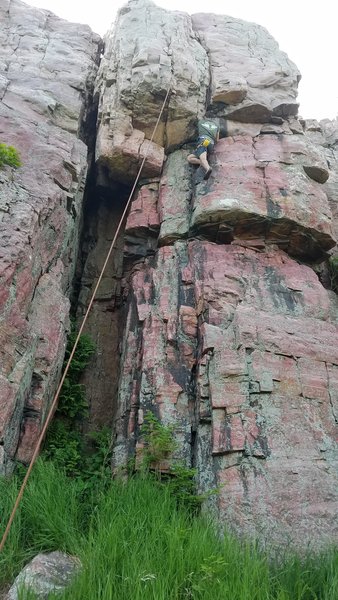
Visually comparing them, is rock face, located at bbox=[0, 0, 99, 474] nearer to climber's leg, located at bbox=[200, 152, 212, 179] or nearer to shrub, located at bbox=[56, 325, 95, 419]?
shrub, located at bbox=[56, 325, 95, 419]

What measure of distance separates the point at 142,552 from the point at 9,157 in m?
6.25

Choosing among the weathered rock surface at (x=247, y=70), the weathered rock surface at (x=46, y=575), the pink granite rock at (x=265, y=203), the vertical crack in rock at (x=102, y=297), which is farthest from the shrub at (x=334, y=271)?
the weathered rock surface at (x=46, y=575)

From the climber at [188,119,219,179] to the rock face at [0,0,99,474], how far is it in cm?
232

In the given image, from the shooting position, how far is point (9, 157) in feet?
26.8

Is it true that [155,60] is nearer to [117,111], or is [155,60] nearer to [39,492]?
[117,111]

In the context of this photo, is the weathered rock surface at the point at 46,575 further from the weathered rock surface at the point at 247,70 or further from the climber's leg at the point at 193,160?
the weathered rock surface at the point at 247,70

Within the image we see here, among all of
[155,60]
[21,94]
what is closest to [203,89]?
[155,60]

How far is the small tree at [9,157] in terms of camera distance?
26.6ft

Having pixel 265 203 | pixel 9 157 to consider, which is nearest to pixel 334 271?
pixel 265 203

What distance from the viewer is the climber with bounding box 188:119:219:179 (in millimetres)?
10180

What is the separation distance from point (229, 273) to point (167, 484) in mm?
3836

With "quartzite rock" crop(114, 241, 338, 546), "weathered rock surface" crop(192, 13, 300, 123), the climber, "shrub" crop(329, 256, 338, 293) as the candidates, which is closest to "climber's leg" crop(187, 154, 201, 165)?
the climber

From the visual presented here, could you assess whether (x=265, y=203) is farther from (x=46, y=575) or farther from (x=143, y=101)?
(x=46, y=575)

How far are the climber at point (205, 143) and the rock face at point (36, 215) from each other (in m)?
2.32
